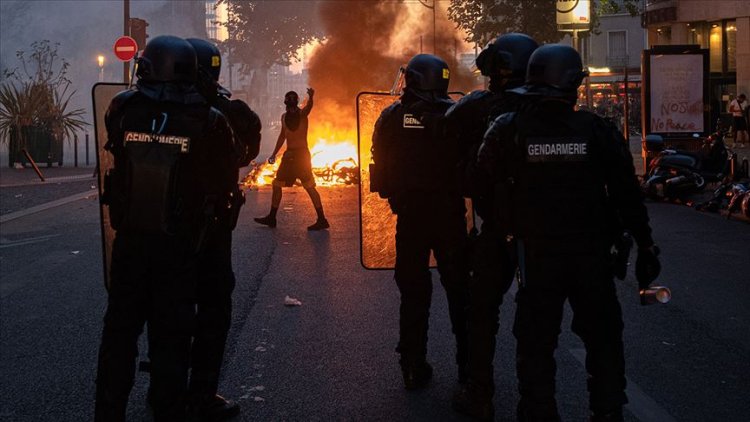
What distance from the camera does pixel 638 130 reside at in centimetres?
3478

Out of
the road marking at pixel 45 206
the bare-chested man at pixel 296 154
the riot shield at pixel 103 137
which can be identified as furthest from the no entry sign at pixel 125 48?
the riot shield at pixel 103 137

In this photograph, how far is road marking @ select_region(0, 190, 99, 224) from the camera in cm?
1279

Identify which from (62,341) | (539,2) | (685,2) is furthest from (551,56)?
(685,2)

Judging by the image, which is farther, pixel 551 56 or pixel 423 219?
pixel 423 219

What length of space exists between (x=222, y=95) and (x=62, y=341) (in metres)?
2.43

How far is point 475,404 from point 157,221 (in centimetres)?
163

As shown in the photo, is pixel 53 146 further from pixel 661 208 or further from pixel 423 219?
pixel 423 219

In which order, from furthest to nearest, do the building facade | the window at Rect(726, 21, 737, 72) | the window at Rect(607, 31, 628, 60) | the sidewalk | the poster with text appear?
the window at Rect(607, 31, 628, 60)
the window at Rect(726, 21, 737, 72)
the building facade
the poster with text
the sidewalk

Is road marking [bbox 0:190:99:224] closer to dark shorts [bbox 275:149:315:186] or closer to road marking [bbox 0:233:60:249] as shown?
road marking [bbox 0:233:60:249]

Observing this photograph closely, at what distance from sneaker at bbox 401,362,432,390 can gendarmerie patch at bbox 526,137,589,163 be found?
4.96ft

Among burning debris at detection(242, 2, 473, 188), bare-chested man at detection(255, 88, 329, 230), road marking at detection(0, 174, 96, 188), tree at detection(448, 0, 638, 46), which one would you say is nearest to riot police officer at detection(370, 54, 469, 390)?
bare-chested man at detection(255, 88, 329, 230)

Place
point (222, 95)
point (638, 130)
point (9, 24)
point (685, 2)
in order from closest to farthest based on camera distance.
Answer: point (222, 95) → point (685, 2) → point (638, 130) → point (9, 24)

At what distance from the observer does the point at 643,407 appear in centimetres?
428

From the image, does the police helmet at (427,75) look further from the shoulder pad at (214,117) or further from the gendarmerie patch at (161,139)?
the gendarmerie patch at (161,139)
